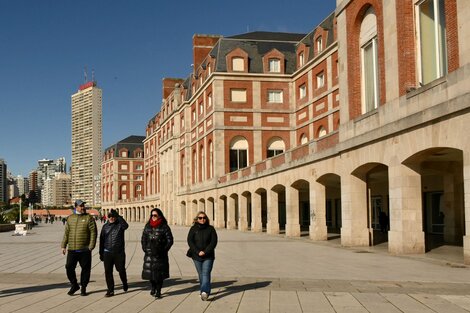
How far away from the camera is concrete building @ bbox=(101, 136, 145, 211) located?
373 feet

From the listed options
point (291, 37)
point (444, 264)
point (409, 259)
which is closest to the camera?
point (444, 264)

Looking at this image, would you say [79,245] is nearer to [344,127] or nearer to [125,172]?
[344,127]

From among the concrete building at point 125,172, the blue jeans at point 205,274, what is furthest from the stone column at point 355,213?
the concrete building at point 125,172

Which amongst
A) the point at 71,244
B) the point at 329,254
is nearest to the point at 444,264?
the point at 329,254

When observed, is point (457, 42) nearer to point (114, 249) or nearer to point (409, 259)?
point (409, 259)

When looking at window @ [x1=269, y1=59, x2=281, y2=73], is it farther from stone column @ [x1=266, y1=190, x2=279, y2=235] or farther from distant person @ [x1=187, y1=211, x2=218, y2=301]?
Answer: distant person @ [x1=187, y1=211, x2=218, y2=301]

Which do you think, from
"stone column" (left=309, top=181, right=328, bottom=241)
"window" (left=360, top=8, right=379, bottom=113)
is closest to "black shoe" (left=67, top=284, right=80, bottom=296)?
"window" (left=360, top=8, right=379, bottom=113)

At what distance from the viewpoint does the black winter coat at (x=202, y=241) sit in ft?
32.7

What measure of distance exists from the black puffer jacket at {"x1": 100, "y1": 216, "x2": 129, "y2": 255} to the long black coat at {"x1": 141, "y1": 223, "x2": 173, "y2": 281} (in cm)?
69

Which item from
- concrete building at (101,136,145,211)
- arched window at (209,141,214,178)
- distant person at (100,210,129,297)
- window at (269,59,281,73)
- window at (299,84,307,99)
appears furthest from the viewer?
concrete building at (101,136,145,211)

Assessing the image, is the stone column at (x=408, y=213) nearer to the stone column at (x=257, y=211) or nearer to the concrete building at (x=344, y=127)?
the concrete building at (x=344, y=127)

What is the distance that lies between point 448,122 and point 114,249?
9.92 m

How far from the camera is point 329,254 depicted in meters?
19.2

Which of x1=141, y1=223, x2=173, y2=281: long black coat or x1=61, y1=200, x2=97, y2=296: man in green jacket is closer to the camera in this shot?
x1=141, y1=223, x2=173, y2=281: long black coat
